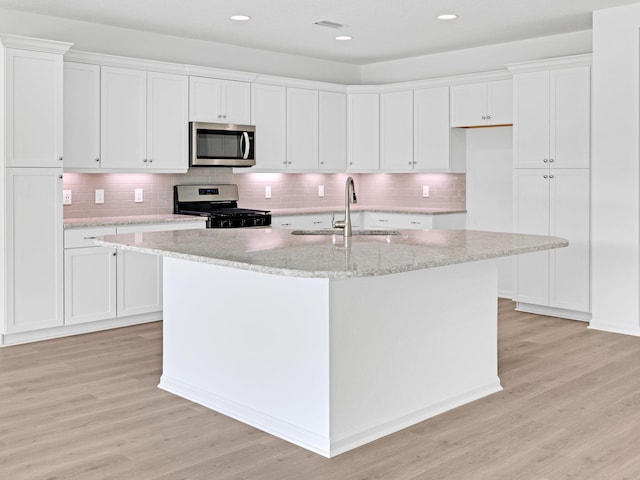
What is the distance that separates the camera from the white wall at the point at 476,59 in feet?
21.8

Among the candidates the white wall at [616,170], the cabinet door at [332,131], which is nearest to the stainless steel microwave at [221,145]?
the cabinet door at [332,131]

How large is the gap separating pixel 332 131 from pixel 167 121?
210 cm

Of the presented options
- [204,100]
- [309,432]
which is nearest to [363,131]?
[204,100]

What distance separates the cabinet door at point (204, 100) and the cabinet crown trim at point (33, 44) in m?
1.34

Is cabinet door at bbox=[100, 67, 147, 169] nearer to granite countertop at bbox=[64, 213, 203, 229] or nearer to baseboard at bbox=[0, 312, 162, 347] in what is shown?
granite countertop at bbox=[64, 213, 203, 229]

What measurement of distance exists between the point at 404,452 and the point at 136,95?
162 inches

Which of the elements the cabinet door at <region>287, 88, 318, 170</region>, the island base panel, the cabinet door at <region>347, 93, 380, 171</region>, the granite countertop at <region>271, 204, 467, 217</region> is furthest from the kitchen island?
the cabinet door at <region>347, 93, 380, 171</region>

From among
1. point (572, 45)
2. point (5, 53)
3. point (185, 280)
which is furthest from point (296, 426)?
point (572, 45)

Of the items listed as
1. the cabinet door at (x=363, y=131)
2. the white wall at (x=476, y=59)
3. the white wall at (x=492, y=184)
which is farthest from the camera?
the cabinet door at (x=363, y=131)

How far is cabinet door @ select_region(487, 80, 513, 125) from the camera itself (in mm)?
6883

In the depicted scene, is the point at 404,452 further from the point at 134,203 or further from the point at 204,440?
the point at 134,203

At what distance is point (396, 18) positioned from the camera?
5.95m

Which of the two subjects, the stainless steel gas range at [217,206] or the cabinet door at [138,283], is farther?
the stainless steel gas range at [217,206]

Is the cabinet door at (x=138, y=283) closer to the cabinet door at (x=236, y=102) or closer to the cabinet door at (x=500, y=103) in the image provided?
the cabinet door at (x=236, y=102)
